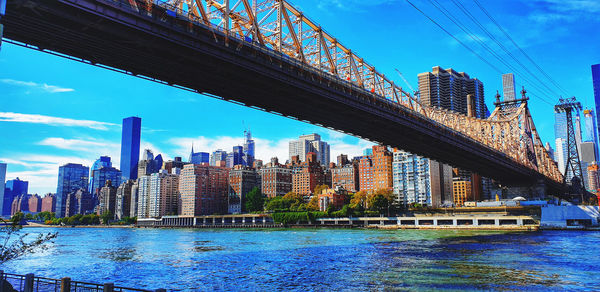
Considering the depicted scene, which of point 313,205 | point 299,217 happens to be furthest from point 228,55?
Result: point 313,205

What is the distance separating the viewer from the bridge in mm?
25688

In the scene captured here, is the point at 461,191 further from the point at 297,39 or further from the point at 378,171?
the point at 297,39

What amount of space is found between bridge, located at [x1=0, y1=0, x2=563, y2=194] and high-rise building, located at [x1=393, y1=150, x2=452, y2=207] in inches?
3579

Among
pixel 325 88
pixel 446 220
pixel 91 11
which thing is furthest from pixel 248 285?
pixel 446 220

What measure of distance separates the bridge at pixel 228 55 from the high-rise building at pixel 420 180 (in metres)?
90.9

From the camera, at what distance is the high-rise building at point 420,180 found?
150625mm

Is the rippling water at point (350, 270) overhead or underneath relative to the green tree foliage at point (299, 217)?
underneath

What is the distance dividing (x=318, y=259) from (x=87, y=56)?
2358 cm

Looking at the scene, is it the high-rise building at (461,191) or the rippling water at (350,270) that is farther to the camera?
the high-rise building at (461,191)

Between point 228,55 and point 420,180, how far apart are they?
129722mm

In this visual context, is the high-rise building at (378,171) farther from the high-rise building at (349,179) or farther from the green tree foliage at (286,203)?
the green tree foliage at (286,203)

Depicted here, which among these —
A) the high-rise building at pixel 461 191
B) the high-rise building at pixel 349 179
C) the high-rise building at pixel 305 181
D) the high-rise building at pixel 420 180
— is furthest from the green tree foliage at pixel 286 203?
A: the high-rise building at pixel 461 191

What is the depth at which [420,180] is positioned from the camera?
153m

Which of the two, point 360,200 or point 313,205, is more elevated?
point 360,200
